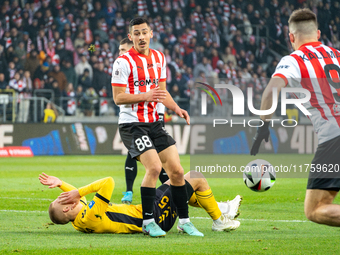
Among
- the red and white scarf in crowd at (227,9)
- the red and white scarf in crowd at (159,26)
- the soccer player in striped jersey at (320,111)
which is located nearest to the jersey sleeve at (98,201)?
the soccer player in striped jersey at (320,111)

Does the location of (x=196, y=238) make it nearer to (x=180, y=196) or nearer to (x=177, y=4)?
(x=180, y=196)

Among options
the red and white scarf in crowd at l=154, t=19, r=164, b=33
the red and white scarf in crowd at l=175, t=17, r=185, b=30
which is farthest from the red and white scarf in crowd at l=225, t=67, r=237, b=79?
the red and white scarf in crowd at l=154, t=19, r=164, b=33

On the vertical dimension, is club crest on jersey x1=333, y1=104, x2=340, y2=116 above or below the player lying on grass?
above

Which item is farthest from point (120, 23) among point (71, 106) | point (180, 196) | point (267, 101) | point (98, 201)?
point (267, 101)

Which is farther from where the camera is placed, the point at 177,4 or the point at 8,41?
the point at 177,4

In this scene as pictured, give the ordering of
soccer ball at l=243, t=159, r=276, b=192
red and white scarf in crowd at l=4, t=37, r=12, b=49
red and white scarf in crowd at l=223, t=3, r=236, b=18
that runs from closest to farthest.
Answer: soccer ball at l=243, t=159, r=276, b=192 → red and white scarf in crowd at l=4, t=37, r=12, b=49 → red and white scarf in crowd at l=223, t=3, r=236, b=18

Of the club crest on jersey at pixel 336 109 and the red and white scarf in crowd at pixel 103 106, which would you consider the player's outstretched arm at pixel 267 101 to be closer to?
the club crest on jersey at pixel 336 109

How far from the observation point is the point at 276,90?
12.5 ft

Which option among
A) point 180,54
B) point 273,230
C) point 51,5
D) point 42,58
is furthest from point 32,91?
point 273,230

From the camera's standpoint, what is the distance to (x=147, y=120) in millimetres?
5223

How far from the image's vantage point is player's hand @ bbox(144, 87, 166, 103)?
496 cm

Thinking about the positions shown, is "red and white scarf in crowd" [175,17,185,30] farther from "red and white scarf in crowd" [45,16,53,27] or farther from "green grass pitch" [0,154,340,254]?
"green grass pitch" [0,154,340,254]

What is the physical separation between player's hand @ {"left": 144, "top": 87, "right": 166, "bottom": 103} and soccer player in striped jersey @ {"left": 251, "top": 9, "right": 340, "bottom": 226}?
1.30 m

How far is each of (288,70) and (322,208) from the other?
109 cm
